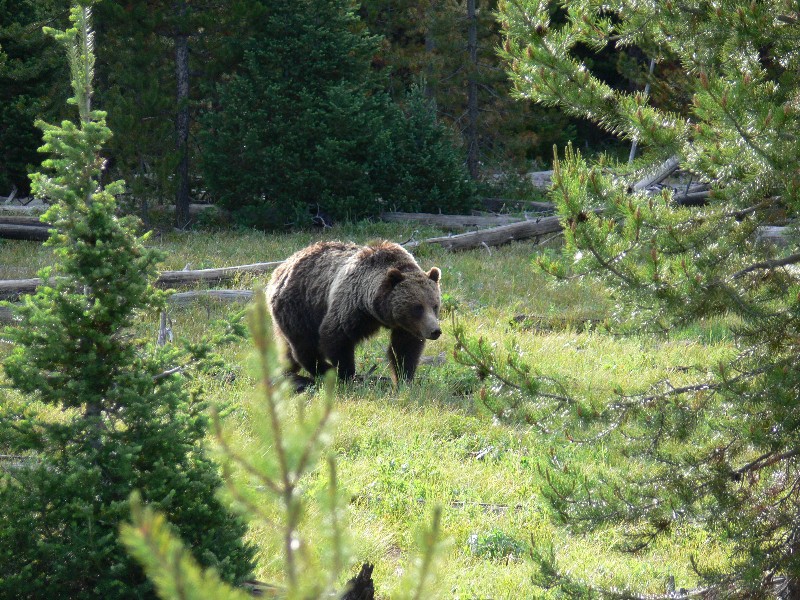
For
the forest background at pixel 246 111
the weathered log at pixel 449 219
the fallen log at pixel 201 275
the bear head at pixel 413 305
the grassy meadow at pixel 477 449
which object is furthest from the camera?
the weathered log at pixel 449 219

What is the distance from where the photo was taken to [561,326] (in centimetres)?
1045

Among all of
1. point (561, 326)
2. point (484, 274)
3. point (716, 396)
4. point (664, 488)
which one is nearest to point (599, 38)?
point (716, 396)

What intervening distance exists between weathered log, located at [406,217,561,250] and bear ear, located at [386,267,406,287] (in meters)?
6.53

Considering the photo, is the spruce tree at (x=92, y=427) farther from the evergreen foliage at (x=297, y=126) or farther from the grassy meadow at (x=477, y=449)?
the evergreen foliage at (x=297, y=126)

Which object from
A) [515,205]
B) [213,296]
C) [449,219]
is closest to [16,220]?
[213,296]

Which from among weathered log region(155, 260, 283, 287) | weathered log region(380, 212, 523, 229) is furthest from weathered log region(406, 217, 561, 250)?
weathered log region(155, 260, 283, 287)

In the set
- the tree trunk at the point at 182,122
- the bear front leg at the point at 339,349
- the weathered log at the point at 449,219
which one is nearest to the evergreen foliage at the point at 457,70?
the weathered log at the point at 449,219

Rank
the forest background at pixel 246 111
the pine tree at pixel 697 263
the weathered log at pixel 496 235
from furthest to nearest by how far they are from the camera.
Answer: the forest background at pixel 246 111
the weathered log at pixel 496 235
the pine tree at pixel 697 263

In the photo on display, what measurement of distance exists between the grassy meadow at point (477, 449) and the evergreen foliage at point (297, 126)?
637cm

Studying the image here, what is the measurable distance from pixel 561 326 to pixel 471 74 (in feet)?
40.8

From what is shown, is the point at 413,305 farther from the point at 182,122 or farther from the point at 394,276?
the point at 182,122

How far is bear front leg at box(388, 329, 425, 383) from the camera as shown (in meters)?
8.13

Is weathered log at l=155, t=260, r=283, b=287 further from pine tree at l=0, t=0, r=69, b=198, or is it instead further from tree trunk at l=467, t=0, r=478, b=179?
tree trunk at l=467, t=0, r=478, b=179

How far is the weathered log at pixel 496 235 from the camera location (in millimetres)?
14922
